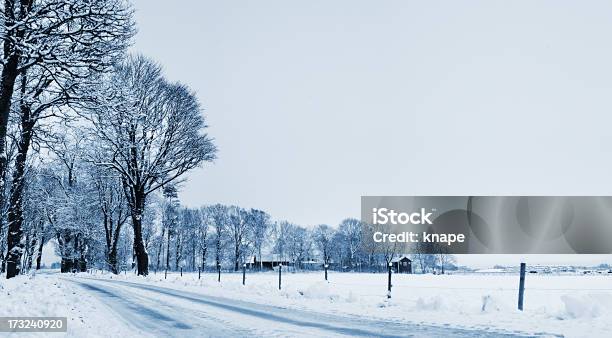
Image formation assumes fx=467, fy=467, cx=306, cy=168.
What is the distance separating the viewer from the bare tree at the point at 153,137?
28.0 m

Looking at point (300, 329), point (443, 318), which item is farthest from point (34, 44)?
point (443, 318)

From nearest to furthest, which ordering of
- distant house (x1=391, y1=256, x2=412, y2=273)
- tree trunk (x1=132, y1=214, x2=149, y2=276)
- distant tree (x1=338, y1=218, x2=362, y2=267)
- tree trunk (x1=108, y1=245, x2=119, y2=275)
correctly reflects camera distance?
tree trunk (x1=132, y1=214, x2=149, y2=276) → tree trunk (x1=108, y1=245, x2=119, y2=275) → distant house (x1=391, y1=256, x2=412, y2=273) → distant tree (x1=338, y1=218, x2=362, y2=267)

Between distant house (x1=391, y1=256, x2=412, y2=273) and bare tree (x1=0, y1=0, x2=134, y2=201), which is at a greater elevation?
bare tree (x1=0, y1=0, x2=134, y2=201)

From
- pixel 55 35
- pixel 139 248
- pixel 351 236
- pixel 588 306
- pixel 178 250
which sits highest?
pixel 55 35

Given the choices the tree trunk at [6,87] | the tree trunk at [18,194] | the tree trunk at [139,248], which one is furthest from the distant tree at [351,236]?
the tree trunk at [6,87]

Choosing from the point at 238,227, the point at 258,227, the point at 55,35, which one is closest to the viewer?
the point at 55,35

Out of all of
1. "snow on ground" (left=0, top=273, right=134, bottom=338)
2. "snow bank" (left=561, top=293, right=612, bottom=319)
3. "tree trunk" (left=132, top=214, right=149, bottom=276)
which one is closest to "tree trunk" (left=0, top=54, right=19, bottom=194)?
"snow on ground" (left=0, top=273, right=134, bottom=338)

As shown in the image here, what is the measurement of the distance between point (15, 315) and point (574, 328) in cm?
935

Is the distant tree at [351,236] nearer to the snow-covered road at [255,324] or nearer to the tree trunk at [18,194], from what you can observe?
the tree trunk at [18,194]

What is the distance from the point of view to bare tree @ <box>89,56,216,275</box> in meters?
28.0

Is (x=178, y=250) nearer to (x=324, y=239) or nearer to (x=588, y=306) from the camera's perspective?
(x=324, y=239)

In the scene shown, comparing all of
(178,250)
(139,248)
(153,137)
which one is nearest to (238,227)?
(178,250)

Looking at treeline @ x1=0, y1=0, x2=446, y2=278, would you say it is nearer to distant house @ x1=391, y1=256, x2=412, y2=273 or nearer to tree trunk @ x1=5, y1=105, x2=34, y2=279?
tree trunk @ x1=5, y1=105, x2=34, y2=279

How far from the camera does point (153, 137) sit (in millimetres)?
29062
